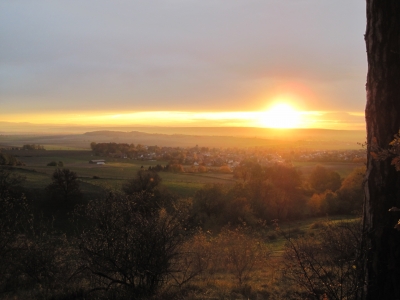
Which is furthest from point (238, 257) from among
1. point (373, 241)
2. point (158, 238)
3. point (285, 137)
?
point (285, 137)

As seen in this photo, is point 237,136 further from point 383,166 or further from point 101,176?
point 383,166

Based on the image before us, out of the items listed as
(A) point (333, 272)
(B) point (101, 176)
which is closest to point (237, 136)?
(B) point (101, 176)

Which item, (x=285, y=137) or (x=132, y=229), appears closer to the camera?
(x=132, y=229)

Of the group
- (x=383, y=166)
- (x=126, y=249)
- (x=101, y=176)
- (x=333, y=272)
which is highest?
(x=383, y=166)

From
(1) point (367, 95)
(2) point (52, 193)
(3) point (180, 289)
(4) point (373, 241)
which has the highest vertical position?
(1) point (367, 95)

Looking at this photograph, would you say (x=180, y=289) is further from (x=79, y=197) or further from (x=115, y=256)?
(x=79, y=197)

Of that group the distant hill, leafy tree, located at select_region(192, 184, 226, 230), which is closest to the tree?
leafy tree, located at select_region(192, 184, 226, 230)

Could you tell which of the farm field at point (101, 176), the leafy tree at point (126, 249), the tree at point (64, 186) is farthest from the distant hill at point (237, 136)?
the leafy tree at point (126, 249)
